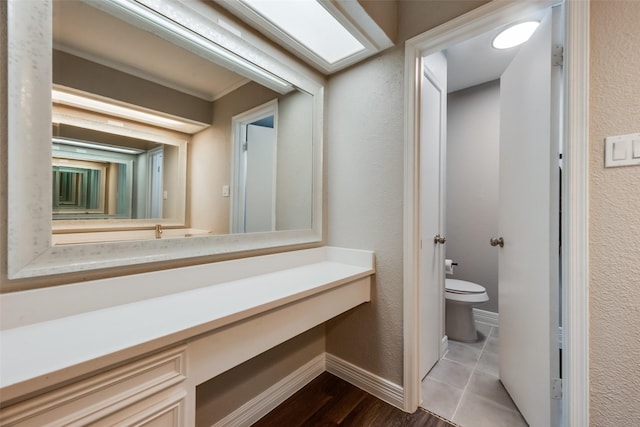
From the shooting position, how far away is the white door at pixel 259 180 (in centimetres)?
140

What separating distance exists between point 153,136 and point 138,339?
81cm

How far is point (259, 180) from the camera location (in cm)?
147

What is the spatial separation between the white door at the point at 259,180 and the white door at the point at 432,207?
928 mm

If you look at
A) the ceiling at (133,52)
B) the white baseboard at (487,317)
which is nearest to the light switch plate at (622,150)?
the ceiling at (133,52)

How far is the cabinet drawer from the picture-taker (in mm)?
518

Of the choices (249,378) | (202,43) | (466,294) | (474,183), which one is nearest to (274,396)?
(249,378)

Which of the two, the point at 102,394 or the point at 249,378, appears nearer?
the point at 102,394

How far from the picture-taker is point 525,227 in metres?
1.31

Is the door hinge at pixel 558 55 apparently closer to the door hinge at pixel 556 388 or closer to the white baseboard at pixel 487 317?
the door hinge at pixel 556 388

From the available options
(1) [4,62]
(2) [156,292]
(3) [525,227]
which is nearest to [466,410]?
(3) [525,227]

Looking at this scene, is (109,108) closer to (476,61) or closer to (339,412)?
(339,412)

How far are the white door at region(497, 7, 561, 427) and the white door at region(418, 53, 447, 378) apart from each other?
15.1 inches

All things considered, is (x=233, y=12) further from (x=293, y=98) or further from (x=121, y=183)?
(x=121, y=183)

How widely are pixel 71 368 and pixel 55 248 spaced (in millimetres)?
449
